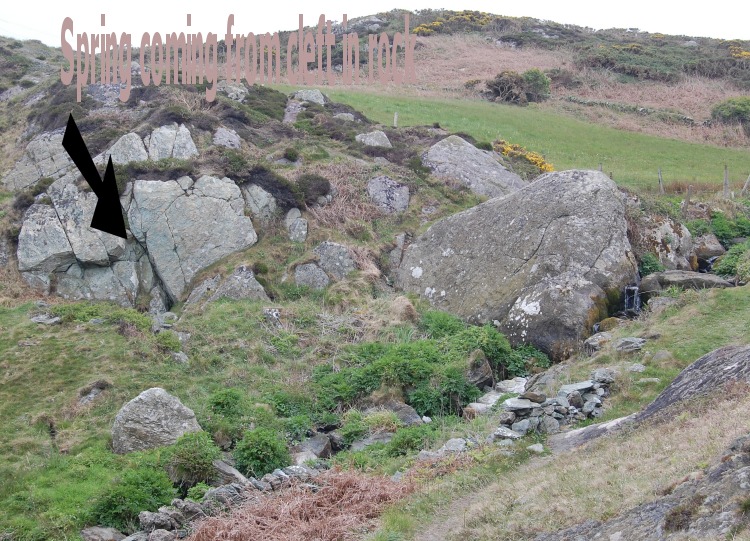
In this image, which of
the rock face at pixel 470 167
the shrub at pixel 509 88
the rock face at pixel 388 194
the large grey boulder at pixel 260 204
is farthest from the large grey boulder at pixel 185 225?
the shrub at pixel 509 88

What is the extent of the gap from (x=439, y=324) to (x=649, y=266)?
6.06 metres

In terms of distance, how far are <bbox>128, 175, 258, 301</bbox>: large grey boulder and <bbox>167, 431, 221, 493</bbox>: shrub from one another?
32.0 ft

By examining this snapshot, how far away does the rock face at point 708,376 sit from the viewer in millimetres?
9930

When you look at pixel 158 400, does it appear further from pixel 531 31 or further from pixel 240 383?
pixel 531 31

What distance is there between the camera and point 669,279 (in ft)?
60.0

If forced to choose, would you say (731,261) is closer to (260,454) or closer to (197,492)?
(260,454)

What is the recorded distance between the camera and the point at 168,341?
1694 centimetres

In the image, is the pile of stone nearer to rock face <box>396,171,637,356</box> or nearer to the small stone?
the small stone

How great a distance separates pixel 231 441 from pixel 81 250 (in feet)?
34.2

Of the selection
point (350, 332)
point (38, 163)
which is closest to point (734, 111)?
point (350, 332)

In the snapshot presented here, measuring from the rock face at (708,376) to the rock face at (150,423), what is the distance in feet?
26.5

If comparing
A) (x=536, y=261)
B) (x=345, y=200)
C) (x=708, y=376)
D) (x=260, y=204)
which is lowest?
(x=708, y=376)

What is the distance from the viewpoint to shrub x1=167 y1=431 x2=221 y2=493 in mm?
11828

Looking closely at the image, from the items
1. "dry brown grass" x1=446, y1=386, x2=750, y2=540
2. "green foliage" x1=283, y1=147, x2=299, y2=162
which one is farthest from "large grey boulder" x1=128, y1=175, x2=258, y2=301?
"dry brown grass" x1=446, y1=386, x2=750, y2=540
